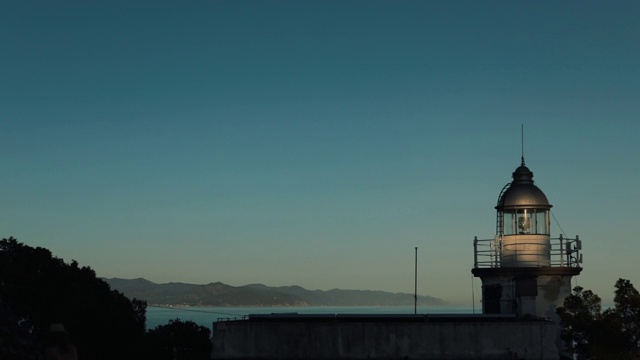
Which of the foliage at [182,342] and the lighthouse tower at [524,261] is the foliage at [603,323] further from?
the foliage at [182,342]

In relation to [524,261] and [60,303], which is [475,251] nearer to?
[524,261]

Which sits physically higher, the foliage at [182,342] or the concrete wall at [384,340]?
the concrete wall at [384,340]

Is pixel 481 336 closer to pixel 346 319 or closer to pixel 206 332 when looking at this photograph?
pixel 346 319

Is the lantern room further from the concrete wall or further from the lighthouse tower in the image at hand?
the concrete wall

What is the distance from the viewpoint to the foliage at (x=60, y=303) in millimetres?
48469

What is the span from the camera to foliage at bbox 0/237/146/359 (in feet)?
159

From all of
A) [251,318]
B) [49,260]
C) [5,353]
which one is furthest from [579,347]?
[49,260]

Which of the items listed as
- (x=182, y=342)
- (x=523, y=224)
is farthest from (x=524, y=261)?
(x=182, y=342)

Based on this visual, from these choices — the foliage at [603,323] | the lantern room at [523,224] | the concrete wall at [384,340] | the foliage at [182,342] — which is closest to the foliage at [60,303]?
the foliage at [182,342]

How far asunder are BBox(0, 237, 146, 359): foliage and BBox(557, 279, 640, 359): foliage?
88.0 feet

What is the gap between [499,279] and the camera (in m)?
36.8

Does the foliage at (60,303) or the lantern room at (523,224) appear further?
the foliage at (60,303)

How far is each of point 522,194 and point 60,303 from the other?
93.3ft

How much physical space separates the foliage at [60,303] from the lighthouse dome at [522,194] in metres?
24.5
